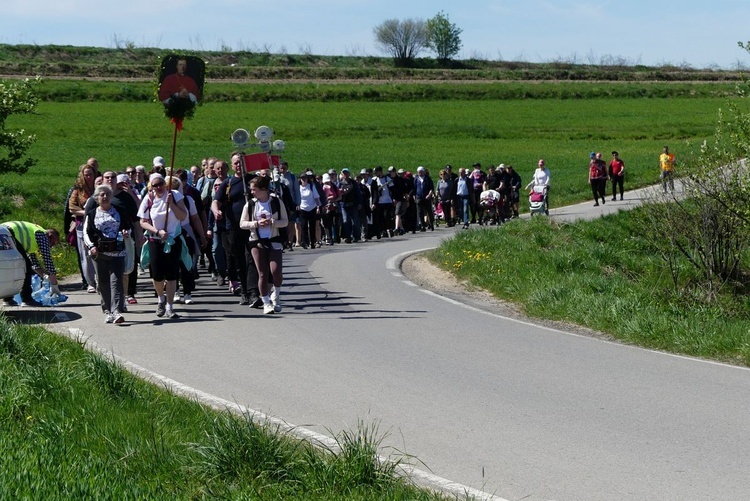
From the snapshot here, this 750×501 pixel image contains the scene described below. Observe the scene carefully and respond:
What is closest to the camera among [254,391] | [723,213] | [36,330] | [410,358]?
[254,391]

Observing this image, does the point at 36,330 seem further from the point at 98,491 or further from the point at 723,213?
the point at 723,213

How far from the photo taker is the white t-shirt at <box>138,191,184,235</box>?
13.3 meters

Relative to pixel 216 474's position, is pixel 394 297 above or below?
below

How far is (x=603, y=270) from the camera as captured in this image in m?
18.0

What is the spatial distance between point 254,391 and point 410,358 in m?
1.94

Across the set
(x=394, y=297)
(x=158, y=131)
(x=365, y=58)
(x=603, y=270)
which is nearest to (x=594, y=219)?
(x=603, y=270)

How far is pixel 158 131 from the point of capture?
6400 cm

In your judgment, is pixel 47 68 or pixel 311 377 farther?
pixel 47 68

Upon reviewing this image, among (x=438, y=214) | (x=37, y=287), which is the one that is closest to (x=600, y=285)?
(x=37, y=287)

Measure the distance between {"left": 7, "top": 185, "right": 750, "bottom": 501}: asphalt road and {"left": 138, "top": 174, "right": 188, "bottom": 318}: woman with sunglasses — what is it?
0.41 metres

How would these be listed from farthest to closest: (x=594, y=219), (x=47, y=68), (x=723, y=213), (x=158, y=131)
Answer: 1. (x=47, y=68)
2. (x=158, y=131)
3. (x=594, y=219)
4. (x=723, y=213)

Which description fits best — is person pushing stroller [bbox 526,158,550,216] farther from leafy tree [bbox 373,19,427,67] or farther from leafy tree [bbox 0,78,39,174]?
leafy tree [bbox 373,19,427,67]

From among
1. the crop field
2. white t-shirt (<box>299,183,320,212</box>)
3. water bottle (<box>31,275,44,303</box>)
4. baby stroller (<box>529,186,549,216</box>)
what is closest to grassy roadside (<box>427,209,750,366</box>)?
white t-shirt (<box>299,183,320,212</box>)

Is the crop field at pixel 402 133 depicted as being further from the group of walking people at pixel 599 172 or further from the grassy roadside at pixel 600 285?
the grassy roadside at pixel 600 285
